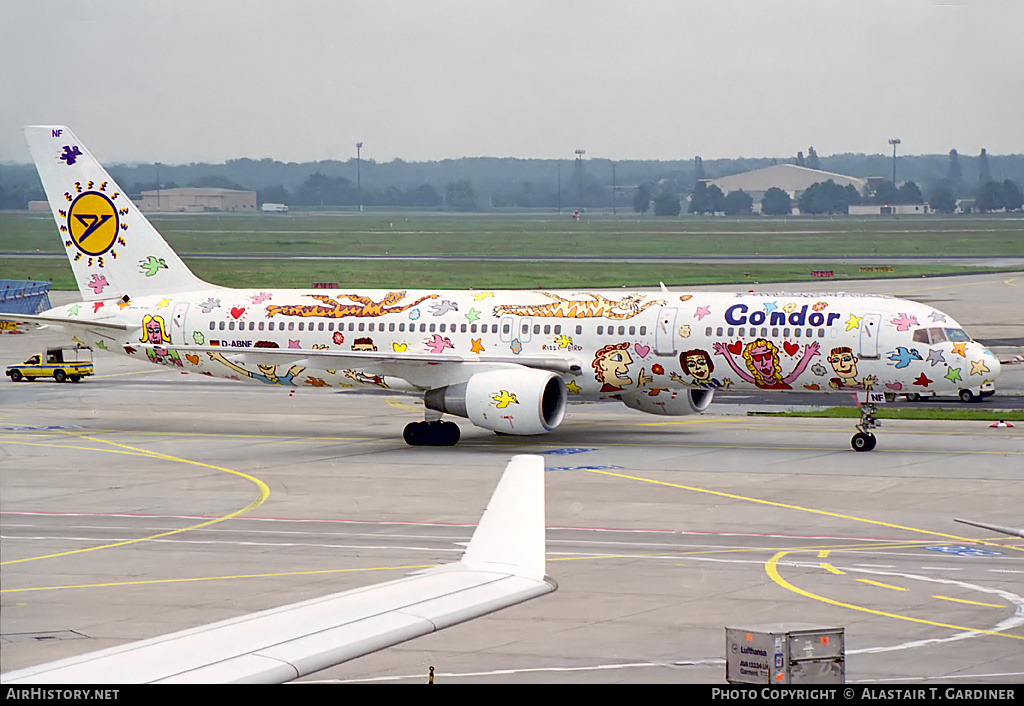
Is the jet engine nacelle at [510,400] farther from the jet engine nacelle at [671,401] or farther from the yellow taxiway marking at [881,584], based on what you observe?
the yellow taxiway marking at [881,584]

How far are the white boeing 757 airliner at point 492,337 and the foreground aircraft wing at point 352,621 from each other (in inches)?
1151

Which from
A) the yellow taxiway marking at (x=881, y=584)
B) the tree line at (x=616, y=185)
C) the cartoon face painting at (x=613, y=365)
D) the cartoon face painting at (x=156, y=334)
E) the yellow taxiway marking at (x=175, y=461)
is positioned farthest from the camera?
the tree line at (x=616, y=185)

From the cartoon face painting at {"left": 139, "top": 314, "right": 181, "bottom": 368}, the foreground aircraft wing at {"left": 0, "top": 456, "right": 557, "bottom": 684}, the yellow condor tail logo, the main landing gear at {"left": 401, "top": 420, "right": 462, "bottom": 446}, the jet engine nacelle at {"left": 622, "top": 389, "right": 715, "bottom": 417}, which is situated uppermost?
the foreground aircraft wing at {"left": 0, "top": 456, "right": 557, "bottom": 684}

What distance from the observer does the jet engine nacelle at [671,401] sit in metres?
44.2

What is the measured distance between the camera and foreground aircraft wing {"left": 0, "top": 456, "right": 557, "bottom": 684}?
8203mm

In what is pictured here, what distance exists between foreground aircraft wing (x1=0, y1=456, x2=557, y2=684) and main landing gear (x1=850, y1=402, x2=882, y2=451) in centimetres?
3097

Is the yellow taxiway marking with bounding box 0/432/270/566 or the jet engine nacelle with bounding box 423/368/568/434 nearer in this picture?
the yellow taxiway marking with bounding box 0/432/270/566

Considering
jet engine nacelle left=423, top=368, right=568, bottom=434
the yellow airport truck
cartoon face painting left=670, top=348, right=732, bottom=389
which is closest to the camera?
jet engine nacelle left=423, top=368, right=568, bottom=434

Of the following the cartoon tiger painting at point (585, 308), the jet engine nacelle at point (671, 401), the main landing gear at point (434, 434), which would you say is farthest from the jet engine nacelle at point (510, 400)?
the jet engine nacelle at point (671, 401)

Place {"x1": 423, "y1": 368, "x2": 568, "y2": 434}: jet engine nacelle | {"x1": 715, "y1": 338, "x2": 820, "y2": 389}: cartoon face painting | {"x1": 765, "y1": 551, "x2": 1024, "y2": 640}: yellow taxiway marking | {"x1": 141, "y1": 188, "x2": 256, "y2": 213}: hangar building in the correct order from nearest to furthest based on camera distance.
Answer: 1. {"x1": 765, "y1": 551, "x2": 1024, "y2": 640}: yellow taxiway marking
2. {"x1": 423, "y1": 368, "x2": 568, "y2": 434}: jet engine nacelle
3. {"x1": 715, "y1": 338, "x2": 820, "y2": 389}: cartoon face painting
4. {"x1": 141, "y1": 188, "x2": 256, "y2": 213}: hangar building

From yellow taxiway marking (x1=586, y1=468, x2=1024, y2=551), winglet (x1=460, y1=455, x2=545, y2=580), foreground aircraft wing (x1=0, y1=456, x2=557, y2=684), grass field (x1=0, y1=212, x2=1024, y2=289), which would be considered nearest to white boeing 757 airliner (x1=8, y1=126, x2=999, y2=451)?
yellow taxiway marking (x1=586, y1=468, x2=1024, y2=551)

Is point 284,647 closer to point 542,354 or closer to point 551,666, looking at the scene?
point 551,666

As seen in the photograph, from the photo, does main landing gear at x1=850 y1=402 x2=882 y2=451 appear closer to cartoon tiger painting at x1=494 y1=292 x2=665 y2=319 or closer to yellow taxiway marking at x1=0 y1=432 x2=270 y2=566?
cartoon tiger painting at x1=494 y1=292 x2=665 y2=319

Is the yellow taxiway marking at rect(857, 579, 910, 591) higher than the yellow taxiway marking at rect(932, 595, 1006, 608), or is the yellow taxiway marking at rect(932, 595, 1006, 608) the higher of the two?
the yellow taxiway marking at rect(932, 595, 1006, 608)
